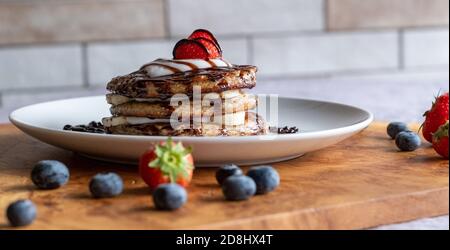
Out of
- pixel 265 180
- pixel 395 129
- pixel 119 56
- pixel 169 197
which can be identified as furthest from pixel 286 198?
pixel 119 56

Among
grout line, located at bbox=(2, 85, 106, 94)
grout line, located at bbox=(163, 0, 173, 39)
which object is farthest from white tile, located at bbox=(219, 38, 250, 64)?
grout line, located at bbox=(2, 85, 106, 94)

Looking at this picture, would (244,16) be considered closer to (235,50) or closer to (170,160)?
(235,50)

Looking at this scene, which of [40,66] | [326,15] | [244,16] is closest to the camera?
[40,66]

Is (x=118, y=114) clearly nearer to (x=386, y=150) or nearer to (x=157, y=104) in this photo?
(x=157, y=104)

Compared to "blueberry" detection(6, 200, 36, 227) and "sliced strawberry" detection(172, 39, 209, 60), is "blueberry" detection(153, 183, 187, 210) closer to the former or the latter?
"blueberry" detection(6, 200, 36, 227)

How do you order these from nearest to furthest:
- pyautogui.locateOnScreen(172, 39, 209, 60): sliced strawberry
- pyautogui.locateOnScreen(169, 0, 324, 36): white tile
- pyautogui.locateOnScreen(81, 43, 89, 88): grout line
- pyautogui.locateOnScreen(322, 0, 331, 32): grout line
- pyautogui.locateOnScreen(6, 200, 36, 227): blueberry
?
pyautogui.locateOnScreen(6, 200, 36, 227): blueberry → pyautogui.locateOnScreen(172, 39, 209, 60): sliced strawberry → pyautogui.locateOnScreen(81, 43, 89, 88): grout line → pyautogui.locateOnScreen(169, 0, 324, 36): white tile → pyautogui.locateOnScreen(322, 0, 331, 32): grout line
